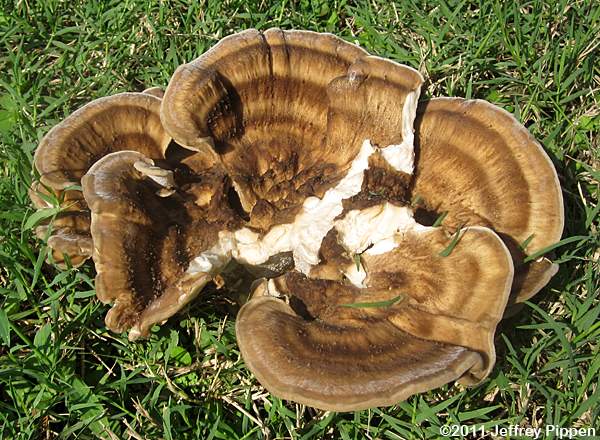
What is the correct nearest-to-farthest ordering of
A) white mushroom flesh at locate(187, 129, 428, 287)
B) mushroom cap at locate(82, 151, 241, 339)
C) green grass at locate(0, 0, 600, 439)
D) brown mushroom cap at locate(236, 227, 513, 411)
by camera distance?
brown mushroom cap at locate(236, 227, 513, 411), mushroom cap at locate(82, 151, 241, 339), white mushroom flesh at locate(187, 129, 428, 287), green grass at locate(0, 0, 600, 439)

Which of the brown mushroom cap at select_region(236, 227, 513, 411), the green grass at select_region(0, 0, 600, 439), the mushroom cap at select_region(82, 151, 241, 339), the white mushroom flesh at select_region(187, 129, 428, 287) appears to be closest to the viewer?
the brown mushroom cap at select_region(236, 227, 513, 411)

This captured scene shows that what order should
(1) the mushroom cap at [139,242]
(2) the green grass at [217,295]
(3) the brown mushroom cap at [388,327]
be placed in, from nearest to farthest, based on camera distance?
(3) the brown mushroom cap at [388,327] → (1) the mushroom cap at [139,242] → (2) the green grass at [217,295]

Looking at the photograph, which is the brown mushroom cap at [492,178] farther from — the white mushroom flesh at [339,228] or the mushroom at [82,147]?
the mushroom at [82,147]

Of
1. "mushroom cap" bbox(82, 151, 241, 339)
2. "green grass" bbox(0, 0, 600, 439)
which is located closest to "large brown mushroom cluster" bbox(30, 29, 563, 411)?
"mushroom cap" bbox(82, 151, 241, 339)

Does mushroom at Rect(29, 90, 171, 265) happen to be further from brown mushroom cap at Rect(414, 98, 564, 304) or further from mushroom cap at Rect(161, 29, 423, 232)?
brown mushroom cap at Rect(414, 98, 564, 304)

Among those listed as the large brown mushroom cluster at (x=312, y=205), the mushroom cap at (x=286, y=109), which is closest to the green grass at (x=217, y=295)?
the large brown mushroom cluster at (x=312, y=205)

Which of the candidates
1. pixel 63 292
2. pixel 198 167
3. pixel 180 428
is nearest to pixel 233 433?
pixel 180 428

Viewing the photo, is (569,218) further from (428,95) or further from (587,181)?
(428,95)

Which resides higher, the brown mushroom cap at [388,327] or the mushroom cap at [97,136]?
the mushroom cap at [97,136]
